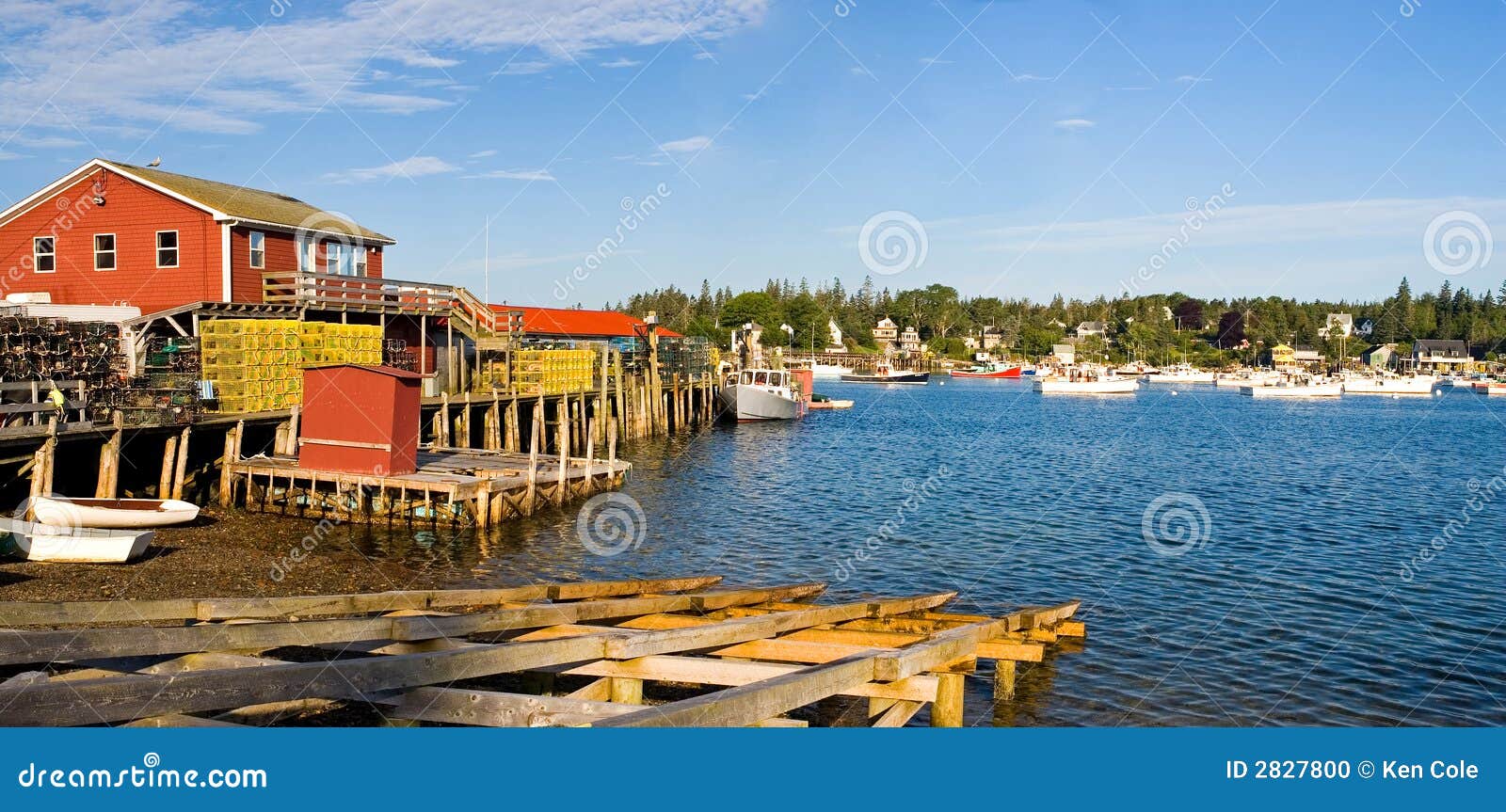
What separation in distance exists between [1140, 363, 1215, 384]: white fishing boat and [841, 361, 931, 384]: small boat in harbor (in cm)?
3837

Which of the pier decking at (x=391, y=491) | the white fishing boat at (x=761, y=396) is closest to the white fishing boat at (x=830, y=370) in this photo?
the white fishing boat at (x=761, y=396)

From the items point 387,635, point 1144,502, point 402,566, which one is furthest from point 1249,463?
point 387,635

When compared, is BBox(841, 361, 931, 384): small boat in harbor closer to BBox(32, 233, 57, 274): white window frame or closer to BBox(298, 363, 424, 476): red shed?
BBox(32, 233, 57, 274): white window frame

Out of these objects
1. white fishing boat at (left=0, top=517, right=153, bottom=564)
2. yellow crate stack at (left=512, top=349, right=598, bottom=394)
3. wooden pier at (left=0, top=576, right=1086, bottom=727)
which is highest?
yellow crate stack at (left=512, top=349, right=598, bottom=394)

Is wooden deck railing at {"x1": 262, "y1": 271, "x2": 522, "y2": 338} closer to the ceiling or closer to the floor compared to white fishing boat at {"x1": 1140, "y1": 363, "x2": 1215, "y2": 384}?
closer to the ceiling

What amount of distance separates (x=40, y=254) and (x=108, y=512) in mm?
18860

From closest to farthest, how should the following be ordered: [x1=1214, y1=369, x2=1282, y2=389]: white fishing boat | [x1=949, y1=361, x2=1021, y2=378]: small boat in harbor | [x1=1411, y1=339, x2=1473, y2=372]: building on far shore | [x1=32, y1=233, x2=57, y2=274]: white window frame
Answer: [x1=32, y1=233, x2=57, y2=274]: white window frame
[x1=1214, y1=369, x2=1282, y2=389]: white fishing boat
[x1=1411, y1=339, x2=1473, y2=372]: building on far shore
[x1=949, y1=361, x2=1021, y2=378]: small boat in harbor

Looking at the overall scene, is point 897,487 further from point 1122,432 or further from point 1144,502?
point 1122,432

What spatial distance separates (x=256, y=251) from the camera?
104 feet

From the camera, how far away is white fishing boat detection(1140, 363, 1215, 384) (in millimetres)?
160625

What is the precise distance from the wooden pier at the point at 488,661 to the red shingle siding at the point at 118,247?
853 inches

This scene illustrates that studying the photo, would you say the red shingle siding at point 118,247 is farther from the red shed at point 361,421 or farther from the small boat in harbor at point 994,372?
the small boat in harbor at point 994,372

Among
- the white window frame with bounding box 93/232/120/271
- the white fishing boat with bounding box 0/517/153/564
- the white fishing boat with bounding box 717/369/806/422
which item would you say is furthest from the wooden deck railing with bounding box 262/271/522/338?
the white fishing boat with bounding box 717/369/806/422

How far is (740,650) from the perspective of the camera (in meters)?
10.4
